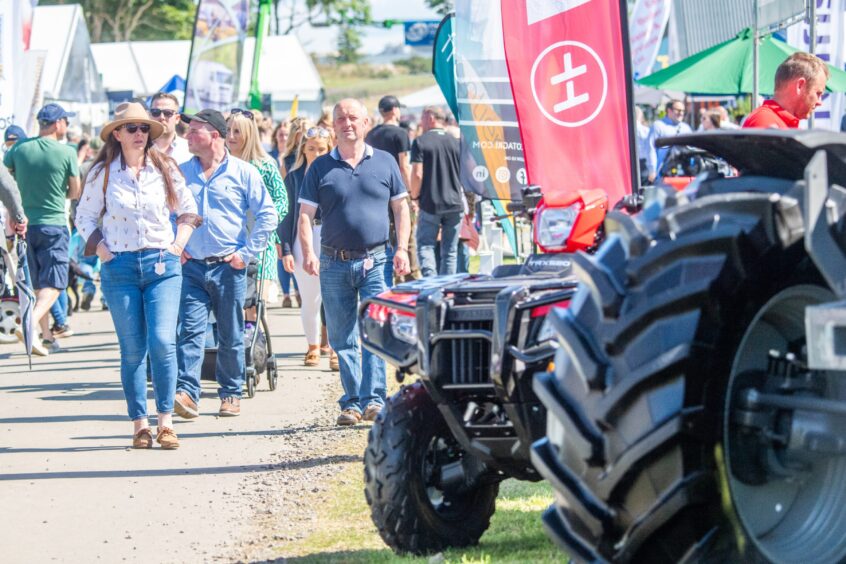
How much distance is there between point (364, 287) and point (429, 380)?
417cm

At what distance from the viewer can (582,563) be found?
3480mm

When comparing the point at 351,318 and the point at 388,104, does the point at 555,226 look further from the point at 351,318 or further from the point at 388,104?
the point at 388,104

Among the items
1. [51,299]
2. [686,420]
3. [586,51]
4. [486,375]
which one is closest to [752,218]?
[686,420]

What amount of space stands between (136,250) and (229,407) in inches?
71.2

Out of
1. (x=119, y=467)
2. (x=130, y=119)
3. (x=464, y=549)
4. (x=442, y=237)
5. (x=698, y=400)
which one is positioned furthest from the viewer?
(x=442, y=237)

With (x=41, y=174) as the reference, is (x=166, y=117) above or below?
above

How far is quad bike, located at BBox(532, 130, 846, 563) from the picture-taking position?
3.17 meters

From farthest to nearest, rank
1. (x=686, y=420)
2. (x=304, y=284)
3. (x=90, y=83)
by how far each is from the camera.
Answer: (x=90, y=83) → (x=304, y=284) → (x=686, y=420)

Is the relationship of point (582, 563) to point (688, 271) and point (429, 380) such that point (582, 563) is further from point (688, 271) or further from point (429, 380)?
point (429, 380)

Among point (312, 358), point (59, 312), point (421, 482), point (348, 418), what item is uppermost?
point (421, 482)

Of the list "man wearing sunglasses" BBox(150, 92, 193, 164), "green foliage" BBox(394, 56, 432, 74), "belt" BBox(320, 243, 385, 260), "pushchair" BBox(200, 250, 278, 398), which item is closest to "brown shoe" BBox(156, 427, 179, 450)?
"belt" BBox(320, 243, 385, 260)

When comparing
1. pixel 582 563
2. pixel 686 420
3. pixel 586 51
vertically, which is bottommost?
pixel 582 563

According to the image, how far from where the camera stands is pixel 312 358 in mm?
12867

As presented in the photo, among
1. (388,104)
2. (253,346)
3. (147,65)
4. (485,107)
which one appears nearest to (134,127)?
(485,107)
